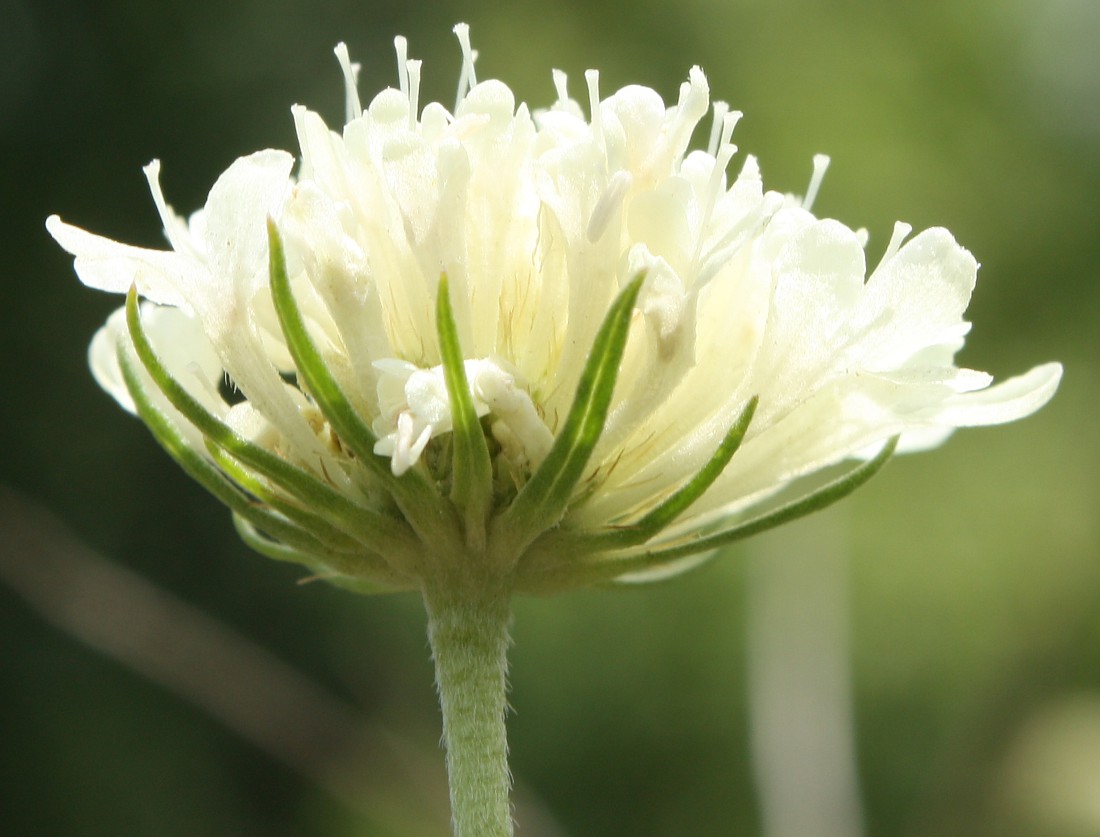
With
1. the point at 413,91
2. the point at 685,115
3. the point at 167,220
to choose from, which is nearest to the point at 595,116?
the point at 685,115

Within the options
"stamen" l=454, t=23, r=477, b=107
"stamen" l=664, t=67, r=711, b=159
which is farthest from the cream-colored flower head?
"stamen" l=454, t=23, r=477, b=107

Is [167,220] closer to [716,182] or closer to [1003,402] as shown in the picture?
[716,182]

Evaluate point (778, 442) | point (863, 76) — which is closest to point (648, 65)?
point (863, 76)

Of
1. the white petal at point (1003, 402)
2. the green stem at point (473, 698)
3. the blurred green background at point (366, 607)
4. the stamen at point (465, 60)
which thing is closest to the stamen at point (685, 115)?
the stamen at point (465, 60)

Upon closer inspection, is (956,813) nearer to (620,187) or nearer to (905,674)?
(905,674)

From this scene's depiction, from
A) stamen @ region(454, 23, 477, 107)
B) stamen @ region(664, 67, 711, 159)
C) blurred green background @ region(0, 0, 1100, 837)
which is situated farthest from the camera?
blurred green background @ region(0, 0, 1100, 837)

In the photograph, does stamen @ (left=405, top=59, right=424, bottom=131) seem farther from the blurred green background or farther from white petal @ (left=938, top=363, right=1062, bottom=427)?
the blurred green background

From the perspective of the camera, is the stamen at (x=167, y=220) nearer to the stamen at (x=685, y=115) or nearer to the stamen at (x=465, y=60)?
the stamen at (x=465, y=60)
